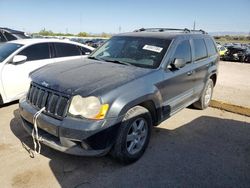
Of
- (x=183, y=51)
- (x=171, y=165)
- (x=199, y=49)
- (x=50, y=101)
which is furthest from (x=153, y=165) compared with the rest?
(x=199, y=49)

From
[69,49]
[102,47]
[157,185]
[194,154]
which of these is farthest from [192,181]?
[69,49]

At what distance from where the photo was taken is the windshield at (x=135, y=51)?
402 cm

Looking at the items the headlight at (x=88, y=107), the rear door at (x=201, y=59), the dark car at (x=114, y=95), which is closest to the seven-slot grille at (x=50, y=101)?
the dark car at (x=114, y=95)

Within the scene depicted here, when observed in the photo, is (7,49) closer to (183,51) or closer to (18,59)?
(18,59)

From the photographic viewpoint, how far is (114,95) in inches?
120

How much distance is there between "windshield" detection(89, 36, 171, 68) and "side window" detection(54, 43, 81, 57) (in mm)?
2028

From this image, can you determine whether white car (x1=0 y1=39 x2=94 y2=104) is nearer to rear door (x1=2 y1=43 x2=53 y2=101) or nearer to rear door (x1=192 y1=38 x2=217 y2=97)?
rear door (x1=2 y1=43 x2=53 y2=101)

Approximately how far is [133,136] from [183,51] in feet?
6.45

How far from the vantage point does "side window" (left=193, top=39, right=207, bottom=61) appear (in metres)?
5.03

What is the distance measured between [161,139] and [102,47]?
6.95ft

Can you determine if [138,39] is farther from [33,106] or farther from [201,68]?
[33,106]

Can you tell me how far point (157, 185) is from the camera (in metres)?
3.09

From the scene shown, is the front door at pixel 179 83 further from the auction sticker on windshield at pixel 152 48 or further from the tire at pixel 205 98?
the tire at pixel 205 98

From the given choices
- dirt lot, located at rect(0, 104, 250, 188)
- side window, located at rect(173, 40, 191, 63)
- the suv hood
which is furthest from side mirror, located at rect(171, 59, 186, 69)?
dirt lot, located at rect(0, 104, 250, 188)
